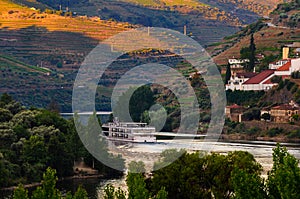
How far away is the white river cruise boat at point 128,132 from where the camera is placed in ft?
304

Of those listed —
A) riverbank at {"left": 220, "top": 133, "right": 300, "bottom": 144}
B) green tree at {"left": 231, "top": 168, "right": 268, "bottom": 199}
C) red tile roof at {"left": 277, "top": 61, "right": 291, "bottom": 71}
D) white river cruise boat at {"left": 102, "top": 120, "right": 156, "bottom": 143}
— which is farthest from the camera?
red tile roof at {"left": 277, "top": 61, "right": 291, "bottom": 71}

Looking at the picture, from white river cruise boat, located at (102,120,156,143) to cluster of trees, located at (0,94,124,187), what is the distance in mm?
16382

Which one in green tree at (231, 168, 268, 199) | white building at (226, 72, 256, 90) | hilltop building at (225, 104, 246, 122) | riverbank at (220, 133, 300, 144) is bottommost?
riverbank at (220, 133, 300, 144)

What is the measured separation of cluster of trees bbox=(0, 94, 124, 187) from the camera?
66438 millimetres

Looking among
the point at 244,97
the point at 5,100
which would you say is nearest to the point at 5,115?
the point at 5,100

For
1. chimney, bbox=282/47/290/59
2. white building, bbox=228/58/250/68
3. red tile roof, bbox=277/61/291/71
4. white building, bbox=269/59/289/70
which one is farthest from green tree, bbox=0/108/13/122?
white building, bbox=228/58/250/68

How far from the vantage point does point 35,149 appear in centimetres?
6812

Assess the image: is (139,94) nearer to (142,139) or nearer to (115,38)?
(142,139)

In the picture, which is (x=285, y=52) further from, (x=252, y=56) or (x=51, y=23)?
(x=51, y=23)

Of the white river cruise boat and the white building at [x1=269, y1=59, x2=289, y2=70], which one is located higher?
the white building at [x1=269, y1=59, x2=289, y2=70]

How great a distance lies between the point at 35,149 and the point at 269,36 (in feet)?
270

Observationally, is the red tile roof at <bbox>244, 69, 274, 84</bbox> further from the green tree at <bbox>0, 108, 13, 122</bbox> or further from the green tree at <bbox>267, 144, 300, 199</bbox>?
the green tree at <bbox>267, 144, 300, 199</bbox>

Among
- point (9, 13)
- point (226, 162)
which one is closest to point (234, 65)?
point (9, 13)

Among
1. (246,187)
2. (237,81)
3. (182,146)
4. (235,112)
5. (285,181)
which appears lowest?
(235,112)
